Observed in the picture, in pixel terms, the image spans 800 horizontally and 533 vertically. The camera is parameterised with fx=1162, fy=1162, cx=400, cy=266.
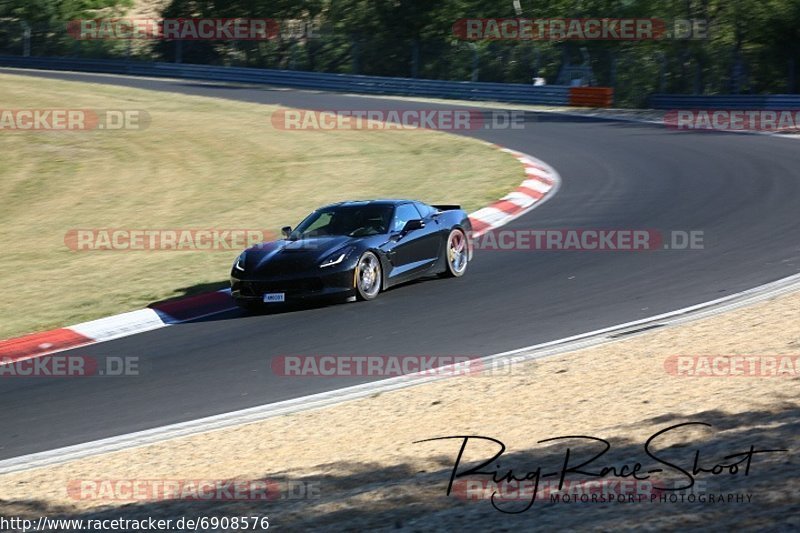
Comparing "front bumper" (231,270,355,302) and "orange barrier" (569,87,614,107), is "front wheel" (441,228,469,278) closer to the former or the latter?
"front bumper" (231,270,355,302)

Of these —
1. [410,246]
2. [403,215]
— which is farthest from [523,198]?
[410,246]

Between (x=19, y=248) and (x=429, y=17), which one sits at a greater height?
(x=429, y=17)

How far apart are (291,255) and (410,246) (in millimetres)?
1532

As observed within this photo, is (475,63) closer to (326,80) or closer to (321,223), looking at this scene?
(326,80)

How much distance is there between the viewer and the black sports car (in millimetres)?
12984

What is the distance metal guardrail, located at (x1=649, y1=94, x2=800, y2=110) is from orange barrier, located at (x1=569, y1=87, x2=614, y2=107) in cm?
137

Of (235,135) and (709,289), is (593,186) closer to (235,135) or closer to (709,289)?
(709,289)

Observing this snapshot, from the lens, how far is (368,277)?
13.4 metres

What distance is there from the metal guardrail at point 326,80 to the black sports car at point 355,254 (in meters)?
23.8

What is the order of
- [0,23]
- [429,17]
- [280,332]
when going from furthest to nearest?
[0,23] → [429,17] → [280,332]

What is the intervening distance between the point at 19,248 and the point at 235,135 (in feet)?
38.9

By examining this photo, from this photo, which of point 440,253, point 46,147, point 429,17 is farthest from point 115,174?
point 429,17

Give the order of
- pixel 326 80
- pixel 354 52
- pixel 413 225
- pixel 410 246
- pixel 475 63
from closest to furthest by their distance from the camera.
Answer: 1. pixel 413 225
2. pixel 410 246
3. pixel 475 63
4. pixel 326 80
5. pixel 354 52

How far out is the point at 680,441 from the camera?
713 cm
